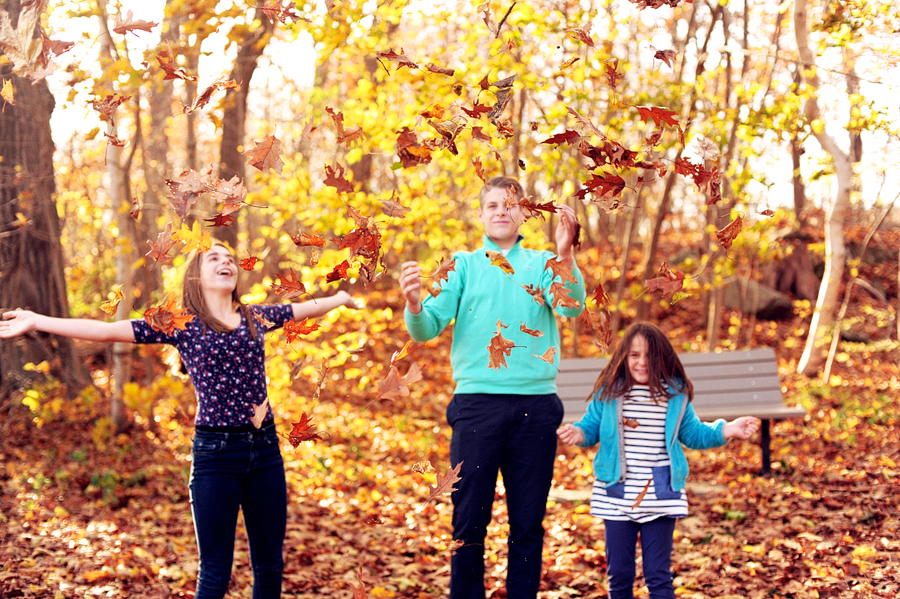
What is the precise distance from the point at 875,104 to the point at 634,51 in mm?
6651

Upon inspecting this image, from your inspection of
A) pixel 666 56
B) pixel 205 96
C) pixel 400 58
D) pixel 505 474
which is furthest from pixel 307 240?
pixel 505 474

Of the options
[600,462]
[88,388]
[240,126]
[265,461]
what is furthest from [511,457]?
[240,126]

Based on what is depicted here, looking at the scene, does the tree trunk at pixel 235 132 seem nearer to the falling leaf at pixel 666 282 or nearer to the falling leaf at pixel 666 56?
the falling leaf at pixel 666 282

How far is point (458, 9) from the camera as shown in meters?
6.73

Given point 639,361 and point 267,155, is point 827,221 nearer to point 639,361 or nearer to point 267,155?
point 639,361

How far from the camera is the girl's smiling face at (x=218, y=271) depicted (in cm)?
326

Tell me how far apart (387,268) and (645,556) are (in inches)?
69.1

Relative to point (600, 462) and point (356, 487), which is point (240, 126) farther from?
point (600, 462)

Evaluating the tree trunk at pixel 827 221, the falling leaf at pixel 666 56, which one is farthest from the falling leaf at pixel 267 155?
the tree trunk at pixel 827 221

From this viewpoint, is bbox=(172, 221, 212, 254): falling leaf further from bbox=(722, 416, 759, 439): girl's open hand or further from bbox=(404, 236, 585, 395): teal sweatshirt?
bbox=(722, 416, 759, 439): girl's open hand

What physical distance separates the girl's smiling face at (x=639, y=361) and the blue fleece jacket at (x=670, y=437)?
0.13m

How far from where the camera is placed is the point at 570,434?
3.33 m

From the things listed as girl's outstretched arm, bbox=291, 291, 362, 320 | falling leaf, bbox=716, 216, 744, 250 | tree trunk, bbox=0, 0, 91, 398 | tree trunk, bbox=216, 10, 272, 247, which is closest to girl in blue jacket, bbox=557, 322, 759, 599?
falling leaf, bbox=716, 216, 744, 250

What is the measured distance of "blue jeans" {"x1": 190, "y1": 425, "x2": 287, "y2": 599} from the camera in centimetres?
304
